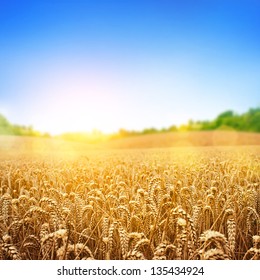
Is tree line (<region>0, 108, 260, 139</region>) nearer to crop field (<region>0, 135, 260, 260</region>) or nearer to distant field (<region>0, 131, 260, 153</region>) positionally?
distant field (<region>0, 131, 260, 153</region>)

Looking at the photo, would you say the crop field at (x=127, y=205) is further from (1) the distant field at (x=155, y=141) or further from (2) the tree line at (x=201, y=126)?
(2) the tree line at (x=201, y=126)

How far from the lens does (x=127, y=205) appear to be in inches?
80.5

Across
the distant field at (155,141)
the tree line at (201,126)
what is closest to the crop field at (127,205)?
the distant field at (155,141)

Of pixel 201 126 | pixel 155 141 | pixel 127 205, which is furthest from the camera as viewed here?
pixel 155 141

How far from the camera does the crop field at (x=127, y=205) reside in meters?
1.77

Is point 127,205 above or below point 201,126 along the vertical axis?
below

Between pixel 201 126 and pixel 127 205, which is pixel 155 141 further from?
pixel 127 205

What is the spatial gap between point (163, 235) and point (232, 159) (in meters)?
1.05

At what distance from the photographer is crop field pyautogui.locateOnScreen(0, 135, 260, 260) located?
177 centimetres

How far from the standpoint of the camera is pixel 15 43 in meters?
2.61

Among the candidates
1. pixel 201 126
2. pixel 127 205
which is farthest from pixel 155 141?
pixel 127 205

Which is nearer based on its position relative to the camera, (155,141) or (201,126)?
(201,126)

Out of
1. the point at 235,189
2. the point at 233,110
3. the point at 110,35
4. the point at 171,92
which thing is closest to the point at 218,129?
the point at 233,110

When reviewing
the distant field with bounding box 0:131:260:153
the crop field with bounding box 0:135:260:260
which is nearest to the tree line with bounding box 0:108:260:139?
the distant field with bounding box 0:131:260:153
